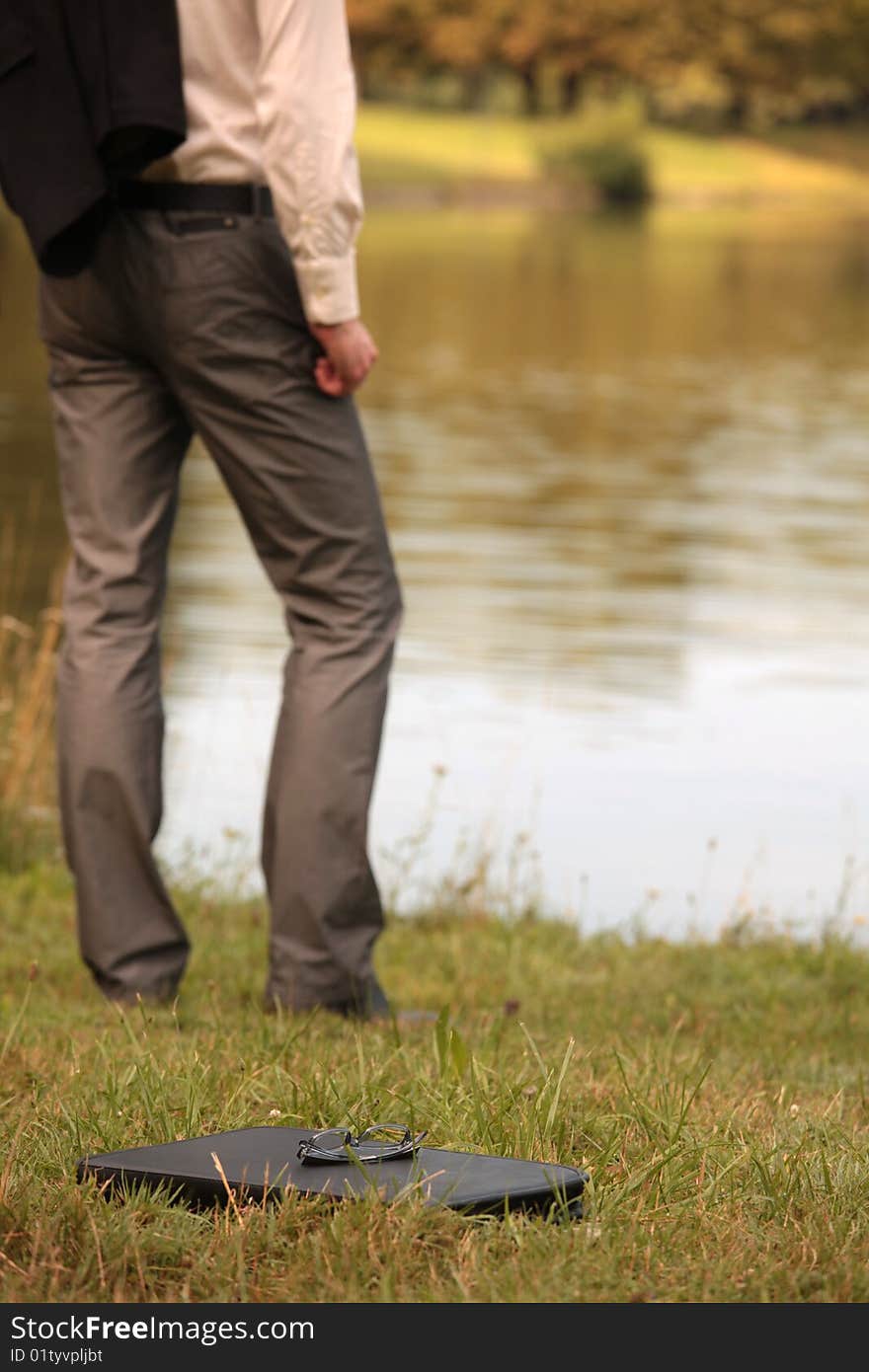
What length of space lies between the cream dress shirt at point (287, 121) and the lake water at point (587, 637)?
1.92 meters

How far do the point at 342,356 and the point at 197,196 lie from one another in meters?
0.33

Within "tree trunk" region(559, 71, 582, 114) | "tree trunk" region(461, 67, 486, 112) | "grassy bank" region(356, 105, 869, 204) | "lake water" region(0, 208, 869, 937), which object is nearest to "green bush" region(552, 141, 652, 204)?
"grassy bank" region(356, 105, 869, 204)

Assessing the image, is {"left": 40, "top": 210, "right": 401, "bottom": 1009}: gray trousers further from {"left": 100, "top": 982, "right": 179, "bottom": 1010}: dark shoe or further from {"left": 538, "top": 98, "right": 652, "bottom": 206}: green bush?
{"left": 538, "top": 98, "right": 652, "bottom": 206}: green bush

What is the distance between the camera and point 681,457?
570 inches

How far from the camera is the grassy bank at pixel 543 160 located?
60625 mm

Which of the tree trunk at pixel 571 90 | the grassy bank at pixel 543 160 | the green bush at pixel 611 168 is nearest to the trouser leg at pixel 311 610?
the grassy bank at pixel 543 160

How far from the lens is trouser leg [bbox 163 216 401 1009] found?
3787 mm

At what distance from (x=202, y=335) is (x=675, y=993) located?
151 cm

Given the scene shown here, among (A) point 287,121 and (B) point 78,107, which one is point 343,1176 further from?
(B) point 78,107

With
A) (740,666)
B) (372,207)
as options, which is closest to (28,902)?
(740,666)

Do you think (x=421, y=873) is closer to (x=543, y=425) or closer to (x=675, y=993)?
(x=675, y=993)

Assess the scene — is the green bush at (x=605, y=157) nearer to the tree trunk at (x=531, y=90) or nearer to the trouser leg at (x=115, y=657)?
the tree trunk at (x=531, y=90)

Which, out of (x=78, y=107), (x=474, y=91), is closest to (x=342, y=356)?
(x=78, y=107)
